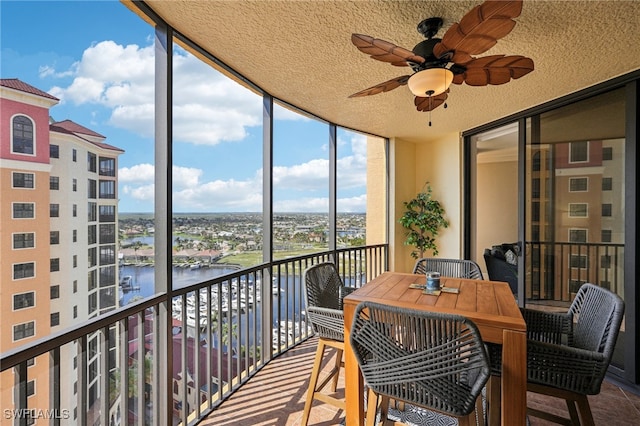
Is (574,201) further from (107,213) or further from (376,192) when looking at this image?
(107,213)

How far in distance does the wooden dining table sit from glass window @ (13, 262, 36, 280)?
4.68 feet

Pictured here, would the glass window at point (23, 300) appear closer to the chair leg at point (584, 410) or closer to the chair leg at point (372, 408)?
the chair leg at point (372, 408)

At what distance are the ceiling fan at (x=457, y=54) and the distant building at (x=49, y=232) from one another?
1.39 metres

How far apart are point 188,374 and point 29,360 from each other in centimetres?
116

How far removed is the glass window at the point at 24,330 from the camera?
1105 mm

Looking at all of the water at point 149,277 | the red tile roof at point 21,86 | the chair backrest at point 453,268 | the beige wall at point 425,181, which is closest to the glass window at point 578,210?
the chair backrest at point 453,268

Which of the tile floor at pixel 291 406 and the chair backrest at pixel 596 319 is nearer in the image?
the chair backrest at pixel 596 319

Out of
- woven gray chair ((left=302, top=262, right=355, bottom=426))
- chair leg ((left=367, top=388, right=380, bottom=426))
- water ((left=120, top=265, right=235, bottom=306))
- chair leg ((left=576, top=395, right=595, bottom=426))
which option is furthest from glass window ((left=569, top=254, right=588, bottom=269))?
water ((left=120, top=265, right=235, bottom=306))

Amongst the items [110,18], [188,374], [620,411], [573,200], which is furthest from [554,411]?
[110,18]

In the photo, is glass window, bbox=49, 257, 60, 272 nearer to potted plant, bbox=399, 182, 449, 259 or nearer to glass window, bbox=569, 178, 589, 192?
Result: glass window, bbox=569, 178, 589, 192

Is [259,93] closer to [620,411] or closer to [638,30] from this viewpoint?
[638,30]

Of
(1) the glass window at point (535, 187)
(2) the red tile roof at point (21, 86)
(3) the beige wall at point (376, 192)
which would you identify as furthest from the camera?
(3) the beige wall at point (376, 192)

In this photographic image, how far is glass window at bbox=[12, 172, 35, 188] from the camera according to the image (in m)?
1.12

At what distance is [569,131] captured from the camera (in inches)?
120
